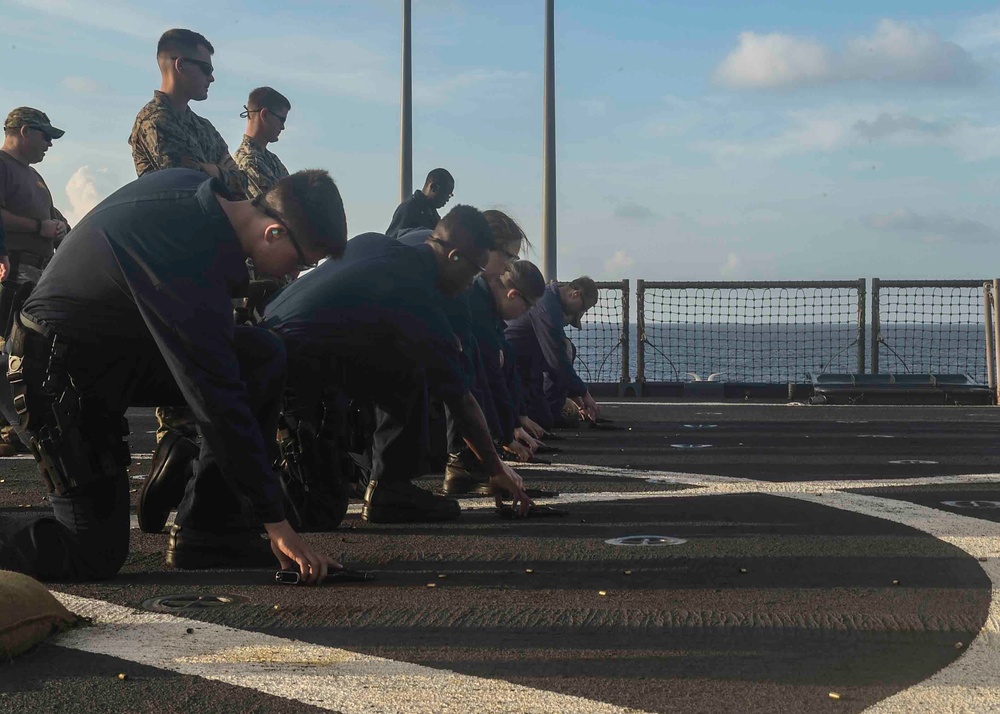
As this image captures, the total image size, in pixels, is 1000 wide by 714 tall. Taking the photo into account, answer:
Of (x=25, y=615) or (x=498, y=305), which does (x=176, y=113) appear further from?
(x=25, y=615)

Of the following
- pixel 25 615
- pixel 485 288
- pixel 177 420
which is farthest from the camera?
pixel 485 288

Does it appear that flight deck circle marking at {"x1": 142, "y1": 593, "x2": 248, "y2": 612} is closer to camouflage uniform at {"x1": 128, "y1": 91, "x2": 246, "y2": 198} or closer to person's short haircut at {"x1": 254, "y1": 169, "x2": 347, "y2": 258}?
person's short haircut at {"x1": 254, "y1": 169, "x2": 347, "y2": 258}

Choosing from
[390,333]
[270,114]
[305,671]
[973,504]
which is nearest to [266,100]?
[270,114]

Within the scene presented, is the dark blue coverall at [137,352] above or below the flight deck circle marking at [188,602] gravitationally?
above

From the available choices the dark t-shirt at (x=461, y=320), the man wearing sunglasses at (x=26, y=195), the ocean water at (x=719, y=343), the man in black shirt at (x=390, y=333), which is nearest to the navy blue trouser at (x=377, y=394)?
the man in black shirt at (x=390, y=333)

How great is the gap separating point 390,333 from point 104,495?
1.62 metres

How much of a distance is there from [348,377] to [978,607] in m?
2.87

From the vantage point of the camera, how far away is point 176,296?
4078 mm

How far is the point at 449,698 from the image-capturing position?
297cm

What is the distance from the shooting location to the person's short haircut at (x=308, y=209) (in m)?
4.17

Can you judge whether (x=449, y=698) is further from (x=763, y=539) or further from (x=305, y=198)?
(x=763, y=539)

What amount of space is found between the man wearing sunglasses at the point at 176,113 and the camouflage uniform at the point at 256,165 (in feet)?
1.78

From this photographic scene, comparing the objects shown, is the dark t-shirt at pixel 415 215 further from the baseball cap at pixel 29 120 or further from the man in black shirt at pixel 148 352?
the man in black shirt at pixel 148 352

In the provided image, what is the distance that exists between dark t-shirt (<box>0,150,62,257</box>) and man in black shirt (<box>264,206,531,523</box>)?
139 inches
